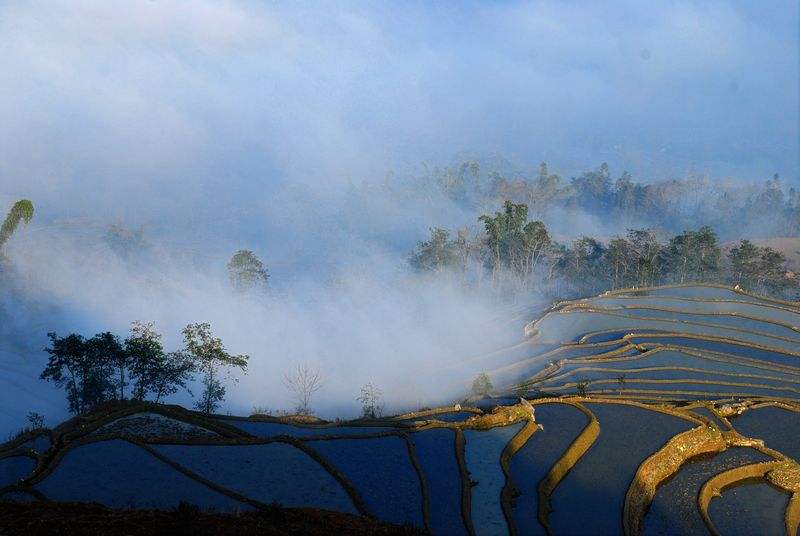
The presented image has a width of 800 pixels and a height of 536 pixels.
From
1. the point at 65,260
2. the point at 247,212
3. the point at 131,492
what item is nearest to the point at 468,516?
the point at 131,492

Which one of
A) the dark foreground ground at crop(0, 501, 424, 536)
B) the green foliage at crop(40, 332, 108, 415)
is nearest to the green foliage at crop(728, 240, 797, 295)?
the green foliage at crop(40, 332, 108, 415)

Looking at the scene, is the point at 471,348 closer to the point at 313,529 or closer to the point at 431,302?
the point at 431,302

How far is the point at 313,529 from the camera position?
626 inches

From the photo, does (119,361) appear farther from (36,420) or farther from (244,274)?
(244,274)

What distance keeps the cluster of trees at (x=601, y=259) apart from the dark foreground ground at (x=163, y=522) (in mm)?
63324

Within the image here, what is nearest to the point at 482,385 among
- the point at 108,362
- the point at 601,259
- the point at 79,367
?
the point at 108,362

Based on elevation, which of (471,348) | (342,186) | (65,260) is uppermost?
(342,186)

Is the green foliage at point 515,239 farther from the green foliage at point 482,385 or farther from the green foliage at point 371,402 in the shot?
the green foliage at point 482,385

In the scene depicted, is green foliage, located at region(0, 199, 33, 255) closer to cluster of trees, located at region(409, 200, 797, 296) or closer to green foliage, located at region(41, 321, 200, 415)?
green foliage, located at region(41, 321, 200, 415)

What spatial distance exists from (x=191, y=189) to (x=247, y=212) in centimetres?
1804

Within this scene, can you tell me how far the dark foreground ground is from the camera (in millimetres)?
14180

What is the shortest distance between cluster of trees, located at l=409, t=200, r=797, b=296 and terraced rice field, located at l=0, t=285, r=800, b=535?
1930 inches

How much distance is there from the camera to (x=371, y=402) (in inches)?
1679

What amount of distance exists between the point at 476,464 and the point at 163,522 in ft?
40.8
